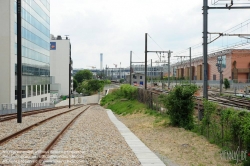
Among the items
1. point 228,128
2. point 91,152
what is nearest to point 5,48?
point 91,152

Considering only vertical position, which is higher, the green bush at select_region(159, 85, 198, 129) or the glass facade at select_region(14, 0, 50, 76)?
the glass facade at select_region(14, 0, 50, 76)

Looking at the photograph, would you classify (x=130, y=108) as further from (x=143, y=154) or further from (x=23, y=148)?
(x=23, y=148)

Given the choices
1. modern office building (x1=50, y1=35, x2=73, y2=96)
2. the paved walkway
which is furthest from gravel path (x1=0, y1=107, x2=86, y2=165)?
modern office building (x1=50, y1=35, x2=73, y2=96)

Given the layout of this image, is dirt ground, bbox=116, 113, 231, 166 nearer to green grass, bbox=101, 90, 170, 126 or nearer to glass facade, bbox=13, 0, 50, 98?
green grass, bbox=101, 90, 170, 126

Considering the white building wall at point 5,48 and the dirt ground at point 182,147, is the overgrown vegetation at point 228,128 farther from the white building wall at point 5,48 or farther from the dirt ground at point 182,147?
the white building wall at point 5,48

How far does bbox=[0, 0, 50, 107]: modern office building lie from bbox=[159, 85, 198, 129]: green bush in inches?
1078

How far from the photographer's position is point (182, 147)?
1174cm

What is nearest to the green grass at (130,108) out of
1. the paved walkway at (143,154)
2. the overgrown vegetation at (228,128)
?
the overgrown vegetation at (228,128)

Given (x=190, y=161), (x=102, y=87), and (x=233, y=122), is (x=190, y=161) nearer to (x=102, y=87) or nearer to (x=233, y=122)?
(x=233, y=122)

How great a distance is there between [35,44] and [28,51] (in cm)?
474

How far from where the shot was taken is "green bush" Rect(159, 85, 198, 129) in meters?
16.9

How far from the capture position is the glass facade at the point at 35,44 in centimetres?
4578

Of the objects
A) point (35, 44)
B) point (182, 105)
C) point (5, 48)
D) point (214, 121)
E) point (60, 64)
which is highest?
point (35, 44)

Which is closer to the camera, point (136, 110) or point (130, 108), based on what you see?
point (136, 110)
